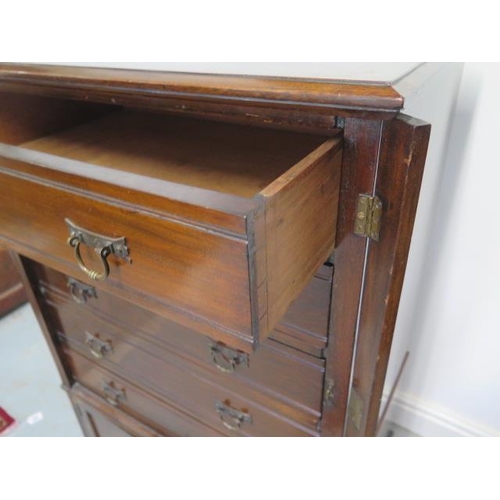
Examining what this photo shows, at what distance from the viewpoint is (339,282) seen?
0.49 meters

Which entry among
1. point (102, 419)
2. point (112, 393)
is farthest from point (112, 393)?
point (102, 419)

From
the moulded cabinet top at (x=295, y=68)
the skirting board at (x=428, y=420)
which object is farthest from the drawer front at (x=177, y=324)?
the skirting board at (x=428, y=420)

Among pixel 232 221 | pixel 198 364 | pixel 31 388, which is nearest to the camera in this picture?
pixel 232 221

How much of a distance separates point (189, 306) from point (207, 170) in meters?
0.19

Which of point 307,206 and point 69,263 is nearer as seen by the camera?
point 307,206

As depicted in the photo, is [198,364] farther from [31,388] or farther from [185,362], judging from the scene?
[31,388]

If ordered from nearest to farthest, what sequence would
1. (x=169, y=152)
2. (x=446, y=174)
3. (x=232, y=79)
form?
(x=232, y=79) → (x=169, y=152) → (x=446, y=174)

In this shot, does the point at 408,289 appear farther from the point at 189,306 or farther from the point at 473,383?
the point at 189,306

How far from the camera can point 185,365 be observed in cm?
69

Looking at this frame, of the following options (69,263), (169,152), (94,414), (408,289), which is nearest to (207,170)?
(169,152)

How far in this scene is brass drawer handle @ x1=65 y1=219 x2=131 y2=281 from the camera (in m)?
0.39

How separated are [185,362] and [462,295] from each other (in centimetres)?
55

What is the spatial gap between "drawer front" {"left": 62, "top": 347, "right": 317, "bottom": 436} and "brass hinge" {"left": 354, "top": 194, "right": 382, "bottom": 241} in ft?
1.13

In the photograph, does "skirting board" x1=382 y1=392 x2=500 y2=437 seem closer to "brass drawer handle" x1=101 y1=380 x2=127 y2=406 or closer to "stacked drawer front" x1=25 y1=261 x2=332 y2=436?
"stacked drawer front" x1=25 y1=261 x2=332 y2=436
